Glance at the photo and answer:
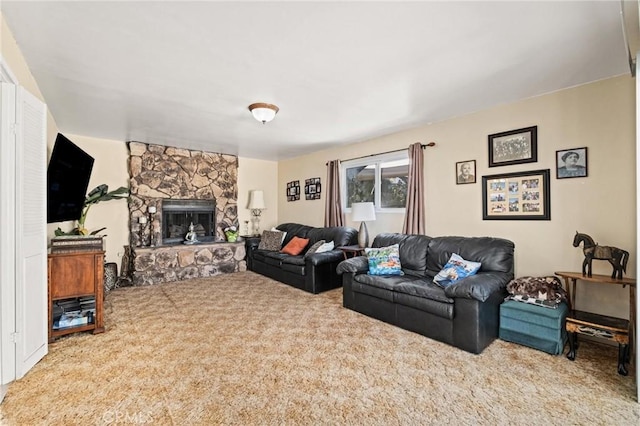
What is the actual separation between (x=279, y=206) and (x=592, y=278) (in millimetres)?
5558

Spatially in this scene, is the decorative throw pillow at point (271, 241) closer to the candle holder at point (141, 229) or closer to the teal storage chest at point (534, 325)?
the candle holder at point (141, 229)

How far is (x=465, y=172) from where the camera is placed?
367 cm

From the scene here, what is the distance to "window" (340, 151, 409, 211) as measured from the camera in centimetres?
454

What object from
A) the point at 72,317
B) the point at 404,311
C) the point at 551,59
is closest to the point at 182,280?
the point at 72,317

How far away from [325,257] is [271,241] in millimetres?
1615

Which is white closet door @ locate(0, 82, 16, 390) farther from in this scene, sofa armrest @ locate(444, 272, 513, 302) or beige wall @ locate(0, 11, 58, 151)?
sofa armrest @ locate(444, 272, 513, 302)

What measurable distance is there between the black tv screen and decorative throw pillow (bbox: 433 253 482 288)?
12.8 feet

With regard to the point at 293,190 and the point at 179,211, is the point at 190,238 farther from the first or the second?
the point at 293,190

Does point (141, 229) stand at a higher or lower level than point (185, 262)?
higher

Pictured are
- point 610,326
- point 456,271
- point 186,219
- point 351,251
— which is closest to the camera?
point 610,326

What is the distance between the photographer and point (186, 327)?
122 inches

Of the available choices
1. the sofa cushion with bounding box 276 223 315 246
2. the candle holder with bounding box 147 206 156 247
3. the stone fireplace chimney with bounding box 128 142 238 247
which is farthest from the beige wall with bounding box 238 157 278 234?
the candle holder with bounding box 147 206 156 247

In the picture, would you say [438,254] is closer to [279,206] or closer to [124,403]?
[124,403]
